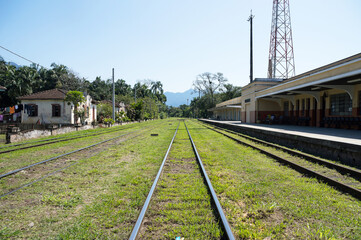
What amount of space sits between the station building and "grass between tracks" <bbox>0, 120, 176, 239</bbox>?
13.0 metres

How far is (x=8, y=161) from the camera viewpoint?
25.9 feet

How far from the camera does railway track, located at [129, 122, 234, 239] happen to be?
10.1 feet

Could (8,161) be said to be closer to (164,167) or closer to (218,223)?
(164,167)

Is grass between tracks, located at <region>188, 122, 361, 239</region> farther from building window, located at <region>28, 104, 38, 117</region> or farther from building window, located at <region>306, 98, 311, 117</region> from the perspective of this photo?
building window, located at <region>28, 104, 38, 117</region>

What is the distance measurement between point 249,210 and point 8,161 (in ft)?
27.6

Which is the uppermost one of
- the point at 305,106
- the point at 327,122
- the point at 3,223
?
the point at 305,106

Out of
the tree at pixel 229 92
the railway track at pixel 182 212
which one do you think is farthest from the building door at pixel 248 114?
the tree at pixel 229 92

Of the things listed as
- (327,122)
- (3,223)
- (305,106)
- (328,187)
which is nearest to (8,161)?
(3,223)

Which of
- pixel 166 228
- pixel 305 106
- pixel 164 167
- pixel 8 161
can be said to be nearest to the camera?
pixel 166 228

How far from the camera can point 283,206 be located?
4.06m

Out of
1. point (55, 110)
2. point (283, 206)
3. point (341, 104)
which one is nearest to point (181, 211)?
point (283, 206)

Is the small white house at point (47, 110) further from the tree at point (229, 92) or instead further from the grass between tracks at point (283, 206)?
the tree at point (229, 92)

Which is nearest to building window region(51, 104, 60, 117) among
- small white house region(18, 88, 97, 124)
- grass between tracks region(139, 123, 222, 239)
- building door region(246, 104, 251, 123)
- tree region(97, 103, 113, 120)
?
small white house region(18, 88, 97, 124)

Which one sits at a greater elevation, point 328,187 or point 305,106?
point 305,106
